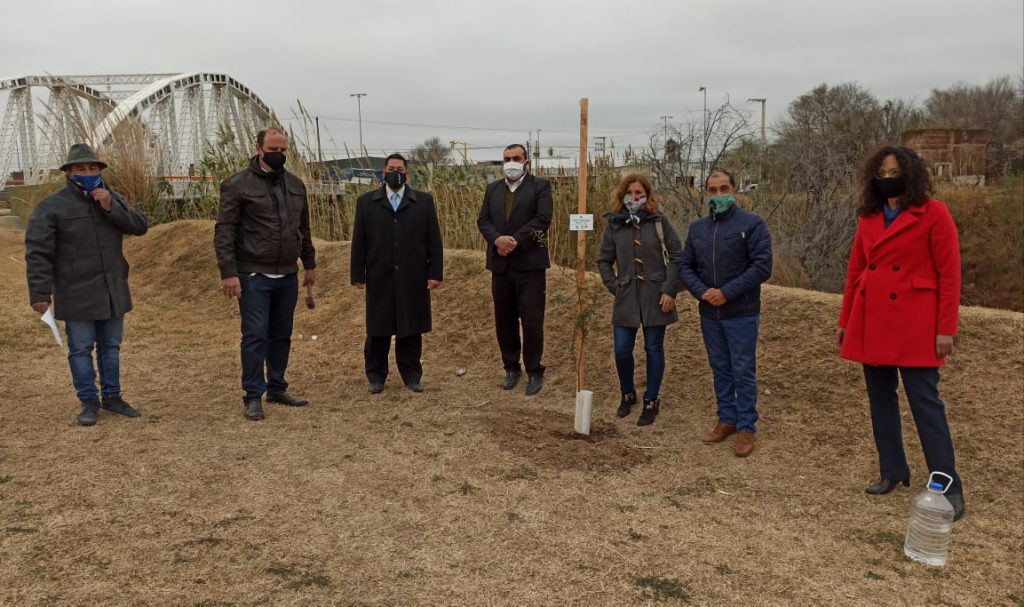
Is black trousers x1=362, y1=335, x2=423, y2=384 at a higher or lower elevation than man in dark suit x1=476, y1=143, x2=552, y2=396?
lower

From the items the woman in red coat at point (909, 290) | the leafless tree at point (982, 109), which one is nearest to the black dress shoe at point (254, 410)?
the woman in red coat at point (909, 290)

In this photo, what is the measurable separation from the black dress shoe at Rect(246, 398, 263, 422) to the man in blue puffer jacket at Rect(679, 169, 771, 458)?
109 inches

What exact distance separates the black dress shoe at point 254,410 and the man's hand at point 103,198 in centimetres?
143

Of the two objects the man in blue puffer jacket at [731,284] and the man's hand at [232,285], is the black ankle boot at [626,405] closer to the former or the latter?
the man in blue puffer jacket at [731,284]

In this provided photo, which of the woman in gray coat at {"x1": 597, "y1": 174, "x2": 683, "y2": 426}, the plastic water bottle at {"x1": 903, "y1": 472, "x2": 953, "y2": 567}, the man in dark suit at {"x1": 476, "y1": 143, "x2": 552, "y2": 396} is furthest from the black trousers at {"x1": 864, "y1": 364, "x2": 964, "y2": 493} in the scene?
the man in dark suit at {"x1": 476, "y1": 143, "x2": 552, "y2": 396}

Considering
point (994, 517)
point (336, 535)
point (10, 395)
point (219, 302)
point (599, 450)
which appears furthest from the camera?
point (219, 302)

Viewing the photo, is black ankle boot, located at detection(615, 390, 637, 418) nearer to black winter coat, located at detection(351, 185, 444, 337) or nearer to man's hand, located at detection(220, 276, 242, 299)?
black winter coat, located at detection(351, 185, 444, 337)

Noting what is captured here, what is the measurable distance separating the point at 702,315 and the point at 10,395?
475 centimetres

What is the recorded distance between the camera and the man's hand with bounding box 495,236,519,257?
17.8ft

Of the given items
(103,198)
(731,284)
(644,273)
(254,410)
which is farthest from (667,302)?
(103,198)

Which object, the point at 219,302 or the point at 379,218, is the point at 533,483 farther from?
the point at 219,302

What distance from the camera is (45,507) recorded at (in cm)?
347

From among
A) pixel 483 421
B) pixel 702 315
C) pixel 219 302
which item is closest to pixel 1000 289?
pixel 702 315


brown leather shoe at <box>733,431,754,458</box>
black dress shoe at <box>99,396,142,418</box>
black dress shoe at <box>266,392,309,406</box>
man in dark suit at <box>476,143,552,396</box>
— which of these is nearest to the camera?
brown leather shoe at <box>733,431,754,458</box>
